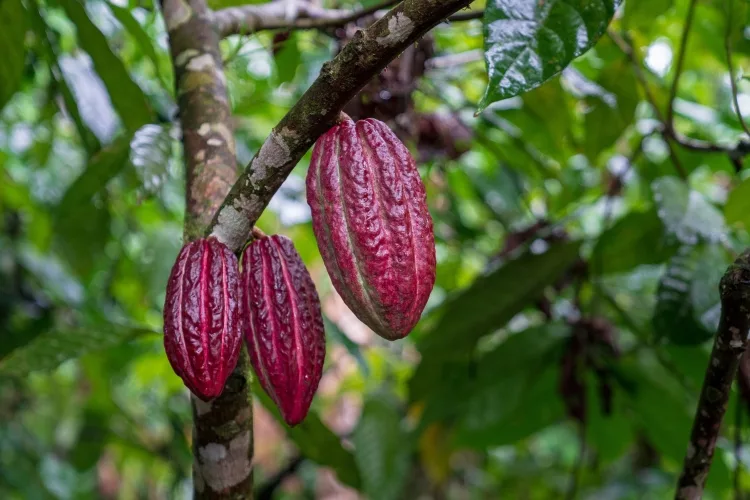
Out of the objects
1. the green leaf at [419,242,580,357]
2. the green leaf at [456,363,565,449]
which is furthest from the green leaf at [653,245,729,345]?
the green leaf at [456,363,565,449]

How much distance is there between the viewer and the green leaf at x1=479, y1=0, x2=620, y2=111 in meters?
0.62

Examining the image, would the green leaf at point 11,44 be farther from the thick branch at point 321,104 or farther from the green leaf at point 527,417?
the green leaf at point 527,417

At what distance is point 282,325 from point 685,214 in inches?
27.0

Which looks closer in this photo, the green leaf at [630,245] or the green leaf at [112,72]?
the green leaf at [112,72]

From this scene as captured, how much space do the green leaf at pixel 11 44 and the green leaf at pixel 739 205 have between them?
108 cm

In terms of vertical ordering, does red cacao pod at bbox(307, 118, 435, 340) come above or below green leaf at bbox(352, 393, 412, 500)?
above

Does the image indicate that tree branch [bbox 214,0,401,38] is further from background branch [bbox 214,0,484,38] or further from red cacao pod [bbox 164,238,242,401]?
red cacao pod [bbox 164,238,242,401]

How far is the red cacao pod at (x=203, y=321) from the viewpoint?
0.61 meters

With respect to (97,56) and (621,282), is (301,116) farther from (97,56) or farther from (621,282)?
(621,282)

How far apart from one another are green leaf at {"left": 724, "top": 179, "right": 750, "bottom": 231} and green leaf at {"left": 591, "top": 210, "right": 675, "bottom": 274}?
139mm

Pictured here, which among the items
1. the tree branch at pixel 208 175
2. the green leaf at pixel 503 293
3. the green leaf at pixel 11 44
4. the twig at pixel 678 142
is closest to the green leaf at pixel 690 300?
the twig at pixel 678 142

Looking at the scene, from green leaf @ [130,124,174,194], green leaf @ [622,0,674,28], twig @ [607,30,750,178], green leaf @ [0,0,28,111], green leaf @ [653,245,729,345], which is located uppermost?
green leaf @ [0,0,28,111]

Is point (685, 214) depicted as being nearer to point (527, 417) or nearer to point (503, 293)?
point (503, 293)

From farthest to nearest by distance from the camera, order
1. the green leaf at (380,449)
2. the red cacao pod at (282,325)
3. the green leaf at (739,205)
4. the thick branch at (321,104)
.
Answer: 1. the green leaf at (380,449)
2. the green leaf at (739,205)
3. the red cacao pod at (282,325)
4. the thick branch at (321,104)
